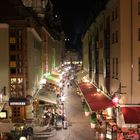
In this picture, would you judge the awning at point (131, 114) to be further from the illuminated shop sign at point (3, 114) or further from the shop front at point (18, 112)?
the illuminated shop sign at point (3, 114)

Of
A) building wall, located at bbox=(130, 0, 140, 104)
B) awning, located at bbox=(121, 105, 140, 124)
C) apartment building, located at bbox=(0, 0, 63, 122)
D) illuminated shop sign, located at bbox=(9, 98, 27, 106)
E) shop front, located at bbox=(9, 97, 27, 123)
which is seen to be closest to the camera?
awning, located at bbox=(121, 105, 140, 124)

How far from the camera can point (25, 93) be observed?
133 feet

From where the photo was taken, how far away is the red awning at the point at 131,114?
29359 mm

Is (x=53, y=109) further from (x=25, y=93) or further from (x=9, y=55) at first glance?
(x=9, y=55)

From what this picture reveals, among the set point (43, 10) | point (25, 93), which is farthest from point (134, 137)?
point (43, 10)

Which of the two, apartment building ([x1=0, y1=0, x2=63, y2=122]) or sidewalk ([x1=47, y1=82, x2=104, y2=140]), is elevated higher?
apartment building ([x1=0, y1=0, x2=63, y2=122])

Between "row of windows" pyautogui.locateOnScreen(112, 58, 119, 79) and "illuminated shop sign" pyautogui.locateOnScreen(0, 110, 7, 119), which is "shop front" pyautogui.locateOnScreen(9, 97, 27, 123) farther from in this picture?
"row of windows" pyautogui.locateOnScreen(112, 58, 119, 79)

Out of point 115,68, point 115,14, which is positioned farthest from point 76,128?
point 115,14

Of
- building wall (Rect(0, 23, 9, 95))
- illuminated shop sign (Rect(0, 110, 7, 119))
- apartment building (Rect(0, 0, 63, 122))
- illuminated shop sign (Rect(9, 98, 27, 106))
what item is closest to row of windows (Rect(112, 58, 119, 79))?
apartment building (Rect(0, 0, 63, 122))

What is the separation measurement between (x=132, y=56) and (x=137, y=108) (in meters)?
4.56

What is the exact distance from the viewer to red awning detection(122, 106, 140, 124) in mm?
29359

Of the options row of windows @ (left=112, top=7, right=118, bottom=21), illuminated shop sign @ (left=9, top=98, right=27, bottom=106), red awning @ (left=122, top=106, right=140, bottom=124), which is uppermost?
row of windows @ (left=112, top=7, right=118, bottom=21)

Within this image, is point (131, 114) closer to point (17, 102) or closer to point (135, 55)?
point (135, 55)

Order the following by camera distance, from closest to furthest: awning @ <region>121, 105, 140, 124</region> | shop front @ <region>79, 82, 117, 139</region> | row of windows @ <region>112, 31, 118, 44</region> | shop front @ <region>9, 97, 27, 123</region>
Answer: awning @ <region>121, 105, 140, 124</region> < shop front @ <region>79, 82, 117, 139</region> < row of windows @ <region>112, 31, 118, 44</region> < shop front @ <region>9, 97, 27, 123</region>
